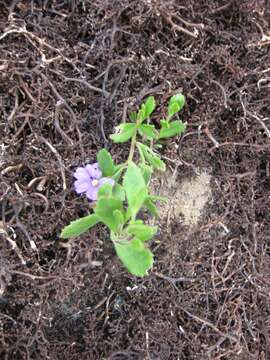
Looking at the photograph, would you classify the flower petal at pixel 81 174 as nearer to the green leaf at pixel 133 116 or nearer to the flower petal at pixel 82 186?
the flower petal at pixel 82 186

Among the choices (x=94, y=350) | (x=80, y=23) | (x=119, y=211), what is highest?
(x=80, y=23)

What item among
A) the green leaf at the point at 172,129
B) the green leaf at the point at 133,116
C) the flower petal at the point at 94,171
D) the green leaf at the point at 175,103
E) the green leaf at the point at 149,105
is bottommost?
the flower petal at the point at 94,171

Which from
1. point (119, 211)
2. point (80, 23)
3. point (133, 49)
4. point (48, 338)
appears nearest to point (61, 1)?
point (80, 23)

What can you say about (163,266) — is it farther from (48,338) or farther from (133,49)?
(133,49)

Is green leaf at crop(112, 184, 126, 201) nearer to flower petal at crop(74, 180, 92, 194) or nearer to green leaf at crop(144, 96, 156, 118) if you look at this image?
flower petal at crop(74, 180, 92, 194)

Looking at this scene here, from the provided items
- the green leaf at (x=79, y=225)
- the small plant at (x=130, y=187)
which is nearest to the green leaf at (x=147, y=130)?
the small plant at (x=130, y=187)

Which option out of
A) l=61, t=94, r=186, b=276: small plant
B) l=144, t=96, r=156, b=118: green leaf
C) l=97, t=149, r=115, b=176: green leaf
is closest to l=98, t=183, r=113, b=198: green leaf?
Answer: l=61, t=94, r=186, b=276: small plant

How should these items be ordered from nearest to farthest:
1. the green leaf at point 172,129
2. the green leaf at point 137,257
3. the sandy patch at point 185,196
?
the green leaf at point 137,257, the green leaf at point 172,129, the sandy patch at point 185,196
